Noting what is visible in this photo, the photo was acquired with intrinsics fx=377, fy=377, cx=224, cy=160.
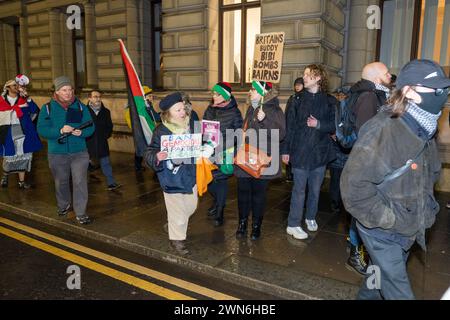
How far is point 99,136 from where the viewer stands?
25.3 ft

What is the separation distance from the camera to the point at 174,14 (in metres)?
10.0

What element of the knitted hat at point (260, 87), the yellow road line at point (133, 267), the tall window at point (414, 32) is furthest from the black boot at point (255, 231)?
the tall window at point (414, 32)

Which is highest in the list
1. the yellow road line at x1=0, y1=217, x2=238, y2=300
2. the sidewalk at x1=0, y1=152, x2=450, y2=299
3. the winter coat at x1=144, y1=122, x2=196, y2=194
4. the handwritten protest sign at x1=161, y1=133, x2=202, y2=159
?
the handwritten protest sign at x1=161, y1=133, x2=202, y2=159

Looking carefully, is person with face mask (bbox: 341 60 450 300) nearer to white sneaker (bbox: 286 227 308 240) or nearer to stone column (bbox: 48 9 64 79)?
white sneaker (bbox: 286 227 308 240)

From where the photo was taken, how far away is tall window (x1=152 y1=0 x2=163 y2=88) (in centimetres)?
1199

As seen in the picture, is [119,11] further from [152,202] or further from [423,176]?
[423,176]

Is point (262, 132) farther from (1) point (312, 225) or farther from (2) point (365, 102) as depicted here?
(1) point (312, 225)

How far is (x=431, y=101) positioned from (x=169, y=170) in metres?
2.76

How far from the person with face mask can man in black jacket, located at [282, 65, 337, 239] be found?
2.12m

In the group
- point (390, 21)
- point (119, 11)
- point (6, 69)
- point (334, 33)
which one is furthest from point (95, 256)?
point (6, 69)

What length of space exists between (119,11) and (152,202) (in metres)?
7.87

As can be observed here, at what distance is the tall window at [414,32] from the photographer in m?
8.07

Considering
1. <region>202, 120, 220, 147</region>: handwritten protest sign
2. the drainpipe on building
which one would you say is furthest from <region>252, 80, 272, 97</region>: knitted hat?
the drainpipe on building

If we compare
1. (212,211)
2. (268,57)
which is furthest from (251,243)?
(268,57)
